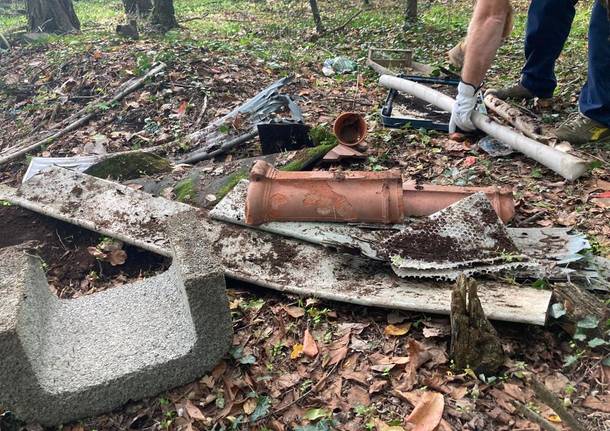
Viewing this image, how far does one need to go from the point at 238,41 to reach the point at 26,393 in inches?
288

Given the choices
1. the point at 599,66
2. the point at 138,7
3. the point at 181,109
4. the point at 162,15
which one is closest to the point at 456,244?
the point at 599,66

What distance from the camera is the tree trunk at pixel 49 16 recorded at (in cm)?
912

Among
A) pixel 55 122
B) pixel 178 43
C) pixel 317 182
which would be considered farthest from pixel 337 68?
pixel 317 182

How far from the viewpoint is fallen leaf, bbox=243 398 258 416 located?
1.95 metres

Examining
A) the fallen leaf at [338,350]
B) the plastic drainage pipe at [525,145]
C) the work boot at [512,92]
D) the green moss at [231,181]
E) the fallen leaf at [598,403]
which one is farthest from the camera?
the work boot at [512,92]

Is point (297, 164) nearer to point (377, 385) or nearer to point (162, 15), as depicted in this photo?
point (377, 385)

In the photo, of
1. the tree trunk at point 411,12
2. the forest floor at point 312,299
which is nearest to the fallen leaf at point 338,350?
the forest floor at point 312,299

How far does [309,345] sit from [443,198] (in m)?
1.13

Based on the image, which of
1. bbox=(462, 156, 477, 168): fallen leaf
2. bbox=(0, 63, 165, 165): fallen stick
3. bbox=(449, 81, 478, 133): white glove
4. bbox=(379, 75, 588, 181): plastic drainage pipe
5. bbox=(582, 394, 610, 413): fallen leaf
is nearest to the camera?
bbox=(582, 394, 610, 413): fallen leaf

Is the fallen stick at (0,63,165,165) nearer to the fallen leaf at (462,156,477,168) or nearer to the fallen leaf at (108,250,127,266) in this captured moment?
the fallen leaf at (108,250,127,266)

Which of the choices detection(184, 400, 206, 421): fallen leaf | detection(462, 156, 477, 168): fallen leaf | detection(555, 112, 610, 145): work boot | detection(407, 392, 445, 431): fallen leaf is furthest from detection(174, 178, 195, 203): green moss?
detection(555, 112, 610, 145): work boot

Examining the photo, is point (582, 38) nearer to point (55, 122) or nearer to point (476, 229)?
point (476, 229)

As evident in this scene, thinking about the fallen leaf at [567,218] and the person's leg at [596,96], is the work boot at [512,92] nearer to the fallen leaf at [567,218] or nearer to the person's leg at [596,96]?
the person's leg at [596,96]

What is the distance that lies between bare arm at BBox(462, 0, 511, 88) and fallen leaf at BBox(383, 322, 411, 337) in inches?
88.7
